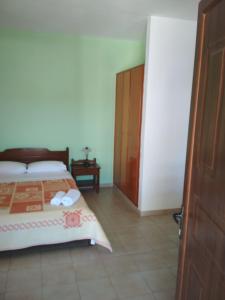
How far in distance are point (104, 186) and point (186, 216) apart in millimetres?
3411

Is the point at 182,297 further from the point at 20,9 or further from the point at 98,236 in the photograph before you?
the point at 20,9

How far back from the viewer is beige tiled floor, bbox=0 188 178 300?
2.11 metres

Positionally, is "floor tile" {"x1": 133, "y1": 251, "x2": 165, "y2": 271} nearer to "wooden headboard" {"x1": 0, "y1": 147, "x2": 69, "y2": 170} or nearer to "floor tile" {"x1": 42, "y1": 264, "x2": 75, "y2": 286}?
"floor tile" {"x1": 42, "y1": 264, "x2": 75, "y2": 286}

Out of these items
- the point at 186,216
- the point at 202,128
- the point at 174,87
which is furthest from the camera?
the point at 174,87

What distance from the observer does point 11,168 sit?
3820 mm

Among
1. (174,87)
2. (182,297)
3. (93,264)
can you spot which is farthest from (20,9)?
(182,297)

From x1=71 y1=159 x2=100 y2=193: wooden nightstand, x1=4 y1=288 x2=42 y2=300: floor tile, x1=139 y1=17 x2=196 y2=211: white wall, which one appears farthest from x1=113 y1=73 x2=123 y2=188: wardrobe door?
x1=4 y1=288 x2=42 y2=300: floor tile

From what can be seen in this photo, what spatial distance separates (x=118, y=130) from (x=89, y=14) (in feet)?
6.24

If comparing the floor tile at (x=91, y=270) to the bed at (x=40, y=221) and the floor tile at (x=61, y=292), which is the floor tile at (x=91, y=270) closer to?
the floor tile at (x=61, y=292)

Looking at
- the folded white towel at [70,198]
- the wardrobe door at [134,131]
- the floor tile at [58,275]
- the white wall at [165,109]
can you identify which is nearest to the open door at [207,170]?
the floor tile at [58,275]

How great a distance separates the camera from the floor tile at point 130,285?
213cm

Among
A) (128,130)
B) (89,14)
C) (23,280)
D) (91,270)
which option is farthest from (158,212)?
(89,14)

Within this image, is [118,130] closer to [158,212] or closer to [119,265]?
[158,212]

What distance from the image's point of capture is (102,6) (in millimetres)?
2918
